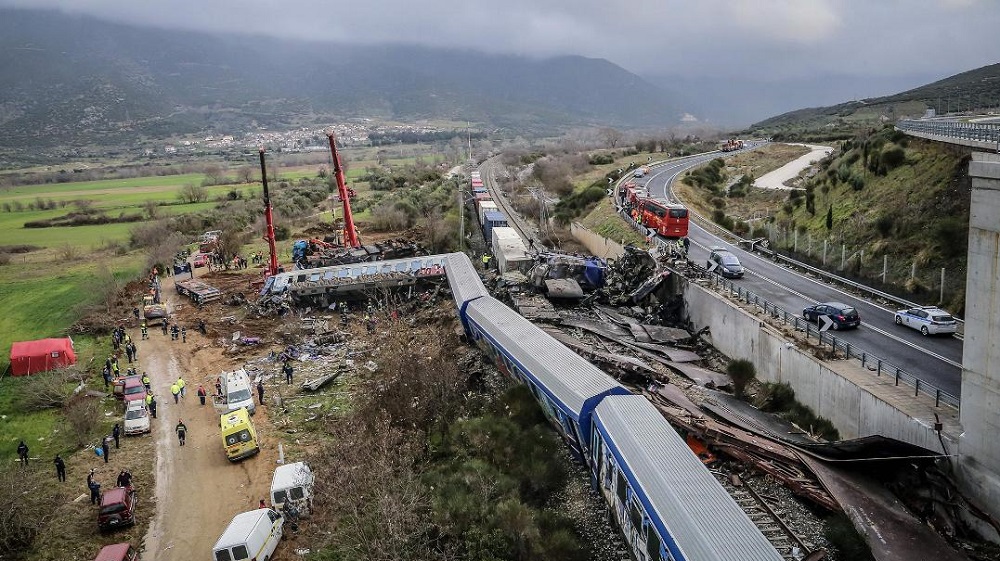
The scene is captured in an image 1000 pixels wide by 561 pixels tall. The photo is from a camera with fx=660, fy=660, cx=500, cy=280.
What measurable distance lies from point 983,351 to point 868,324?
34.0 ft

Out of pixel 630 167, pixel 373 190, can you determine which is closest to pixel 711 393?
pixel 630 167

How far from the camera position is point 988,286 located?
15.7 metres

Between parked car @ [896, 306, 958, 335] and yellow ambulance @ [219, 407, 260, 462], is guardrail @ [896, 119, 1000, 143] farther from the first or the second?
yellow ambulance @ [219, 407, 260, 462]

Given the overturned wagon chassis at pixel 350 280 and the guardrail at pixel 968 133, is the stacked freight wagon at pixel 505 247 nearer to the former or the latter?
the overturned wagon chassis at pixel 350 280

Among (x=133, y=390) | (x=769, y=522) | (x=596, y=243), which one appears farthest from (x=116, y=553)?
(x=596, y=243)

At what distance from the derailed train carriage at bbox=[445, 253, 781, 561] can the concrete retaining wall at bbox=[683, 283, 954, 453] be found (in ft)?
24.4

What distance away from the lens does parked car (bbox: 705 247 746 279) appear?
34.1 m

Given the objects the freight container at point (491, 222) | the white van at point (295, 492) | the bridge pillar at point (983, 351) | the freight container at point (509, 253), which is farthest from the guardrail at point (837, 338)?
the white van at point (295, 492)

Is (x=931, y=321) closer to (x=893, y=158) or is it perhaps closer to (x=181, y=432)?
(x=893, y=158)

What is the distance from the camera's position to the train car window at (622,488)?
1438cm

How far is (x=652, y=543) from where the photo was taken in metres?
12.7

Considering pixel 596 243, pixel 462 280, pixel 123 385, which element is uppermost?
pixel 462 280

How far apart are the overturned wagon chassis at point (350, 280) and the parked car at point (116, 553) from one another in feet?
83.3

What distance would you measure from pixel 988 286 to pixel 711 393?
1010cm
